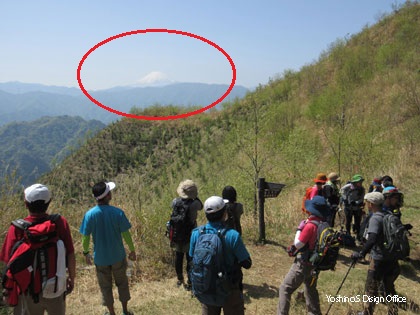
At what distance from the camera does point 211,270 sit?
2.91 meters

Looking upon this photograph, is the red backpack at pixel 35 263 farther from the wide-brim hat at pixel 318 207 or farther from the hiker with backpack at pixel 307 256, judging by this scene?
the wide-brim hat at pixel 318 207

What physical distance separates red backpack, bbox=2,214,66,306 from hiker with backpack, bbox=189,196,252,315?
1227 millimetres

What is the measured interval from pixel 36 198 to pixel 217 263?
1.72 m

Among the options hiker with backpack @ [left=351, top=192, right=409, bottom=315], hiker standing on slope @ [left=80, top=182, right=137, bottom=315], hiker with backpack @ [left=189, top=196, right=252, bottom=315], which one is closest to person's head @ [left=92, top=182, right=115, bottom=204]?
hiker standing on slope @ [left=80, top=182, right=137, bottom=315]

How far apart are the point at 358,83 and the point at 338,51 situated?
6294 mm

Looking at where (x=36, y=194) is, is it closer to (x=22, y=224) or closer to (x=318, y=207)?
(x=22, y=224)

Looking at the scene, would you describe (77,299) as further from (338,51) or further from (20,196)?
(338,51)

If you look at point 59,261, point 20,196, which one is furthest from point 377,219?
point 20,196

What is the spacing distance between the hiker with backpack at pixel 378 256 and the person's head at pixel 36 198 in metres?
3.42

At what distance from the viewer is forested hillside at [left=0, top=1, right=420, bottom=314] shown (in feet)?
25.4

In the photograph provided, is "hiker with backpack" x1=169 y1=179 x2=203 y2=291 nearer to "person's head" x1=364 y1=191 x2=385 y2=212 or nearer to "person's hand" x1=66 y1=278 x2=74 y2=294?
"person's hand" x1=66 y1=278 x2=74 y2=294

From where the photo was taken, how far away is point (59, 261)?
2.98 meters

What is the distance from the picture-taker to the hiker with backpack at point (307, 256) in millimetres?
3719

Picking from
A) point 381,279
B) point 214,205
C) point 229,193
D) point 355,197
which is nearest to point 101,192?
point 214,205
